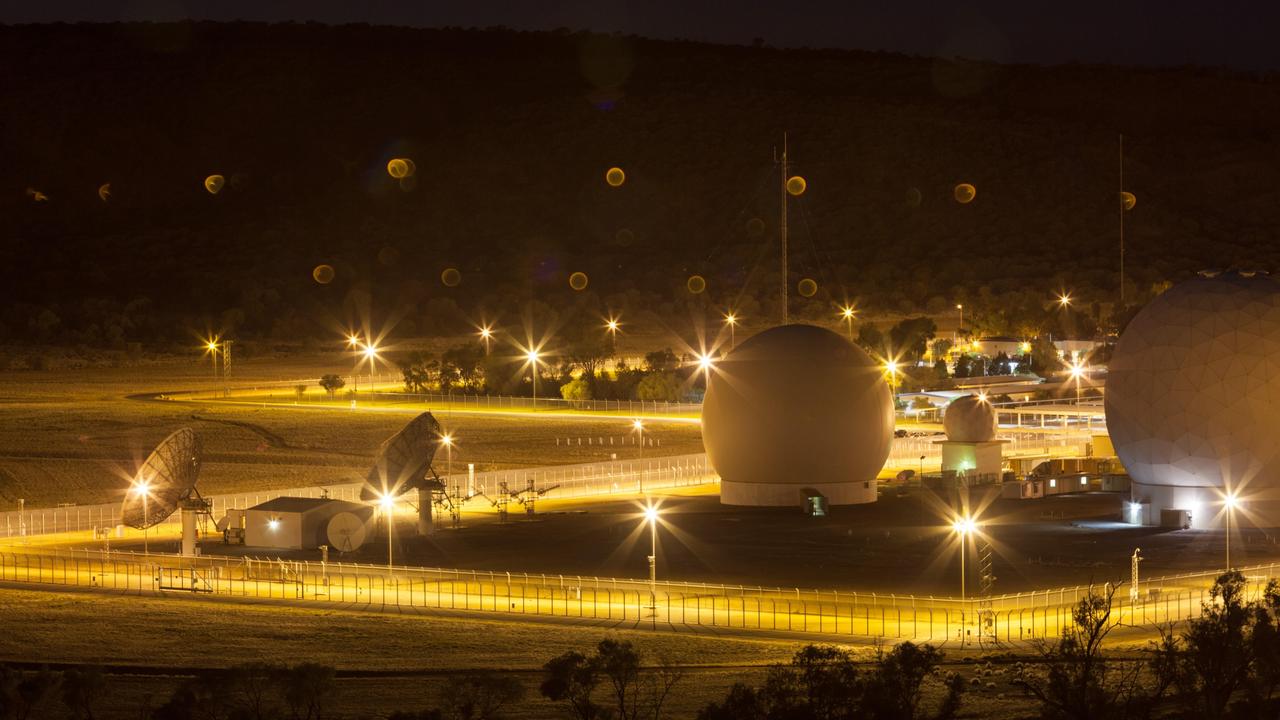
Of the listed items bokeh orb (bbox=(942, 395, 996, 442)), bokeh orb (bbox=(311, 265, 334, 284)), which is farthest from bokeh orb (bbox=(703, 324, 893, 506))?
bokeh orb (bbox=(311, 265, 334, 284))

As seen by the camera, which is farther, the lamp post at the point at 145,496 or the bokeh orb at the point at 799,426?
the bokeh orb at the point at 799,426

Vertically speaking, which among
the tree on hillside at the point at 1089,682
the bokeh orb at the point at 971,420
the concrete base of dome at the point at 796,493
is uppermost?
the bokeh orb at the point at 971,420

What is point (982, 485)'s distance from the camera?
194 feet

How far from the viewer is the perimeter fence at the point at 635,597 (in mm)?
34719

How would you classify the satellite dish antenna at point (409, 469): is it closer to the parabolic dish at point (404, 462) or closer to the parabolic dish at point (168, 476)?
the parabolic dish at point (404, 462)

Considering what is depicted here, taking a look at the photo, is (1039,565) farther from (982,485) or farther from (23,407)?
(23,407)

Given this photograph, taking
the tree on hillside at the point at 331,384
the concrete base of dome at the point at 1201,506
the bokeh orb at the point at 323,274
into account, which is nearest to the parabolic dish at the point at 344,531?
the concrete base of dome at the point at 1201,506

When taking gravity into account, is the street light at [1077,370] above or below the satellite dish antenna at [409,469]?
above

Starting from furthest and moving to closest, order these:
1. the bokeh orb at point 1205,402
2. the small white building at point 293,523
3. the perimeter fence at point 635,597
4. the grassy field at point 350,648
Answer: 1. the bokeh orb at point 1205,402
2. the small white building at point 293,523
3. the perimeter fence at point 635,597
4. the grassy field at point 350,648

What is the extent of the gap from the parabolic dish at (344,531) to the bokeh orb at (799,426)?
44.2ft

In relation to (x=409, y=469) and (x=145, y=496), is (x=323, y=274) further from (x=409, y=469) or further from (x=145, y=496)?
(x=145, y=496)

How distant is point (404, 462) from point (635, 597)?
551 inches

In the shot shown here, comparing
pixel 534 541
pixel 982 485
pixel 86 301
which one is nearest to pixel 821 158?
pixel 86 301

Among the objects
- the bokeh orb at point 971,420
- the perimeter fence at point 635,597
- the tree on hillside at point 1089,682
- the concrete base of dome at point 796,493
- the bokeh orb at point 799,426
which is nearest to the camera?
the tree on hillside at point 1089,682
